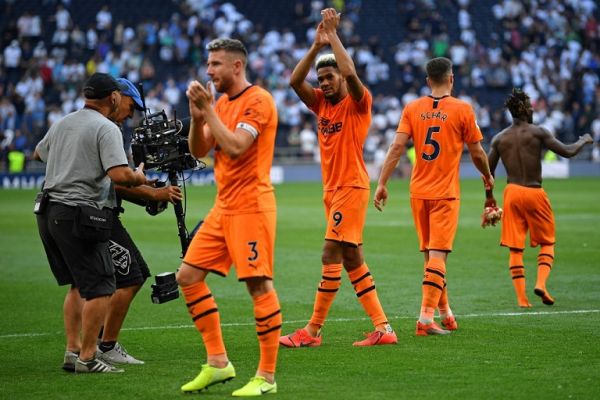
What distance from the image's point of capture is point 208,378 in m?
7.17

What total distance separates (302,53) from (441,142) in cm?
3189

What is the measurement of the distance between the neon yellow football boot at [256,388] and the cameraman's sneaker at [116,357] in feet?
5.40

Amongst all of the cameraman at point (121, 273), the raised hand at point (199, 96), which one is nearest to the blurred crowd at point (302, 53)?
the cameraman at point (121, 273)

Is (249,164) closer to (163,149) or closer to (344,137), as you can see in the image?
(163,149)

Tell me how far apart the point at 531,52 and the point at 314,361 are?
37542mm

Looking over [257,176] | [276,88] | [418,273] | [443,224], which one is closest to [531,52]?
[276,88]

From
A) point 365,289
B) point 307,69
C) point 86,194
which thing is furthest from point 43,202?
point 365,289

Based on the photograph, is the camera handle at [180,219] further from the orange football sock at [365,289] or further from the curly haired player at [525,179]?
the curly haired player at [525,179]

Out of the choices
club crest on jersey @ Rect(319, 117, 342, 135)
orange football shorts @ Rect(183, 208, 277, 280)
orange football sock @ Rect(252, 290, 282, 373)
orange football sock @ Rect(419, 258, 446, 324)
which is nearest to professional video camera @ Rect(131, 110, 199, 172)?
club crest on jersey @ Rect(319, 117, 342, 135)

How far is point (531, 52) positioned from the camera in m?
44.2

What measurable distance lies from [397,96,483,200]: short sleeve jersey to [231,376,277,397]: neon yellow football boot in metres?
3.20

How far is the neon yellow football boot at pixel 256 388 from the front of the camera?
7066mm

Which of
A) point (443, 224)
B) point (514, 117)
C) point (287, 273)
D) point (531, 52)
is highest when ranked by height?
point (531, 52)

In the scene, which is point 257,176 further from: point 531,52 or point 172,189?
point 531,52
